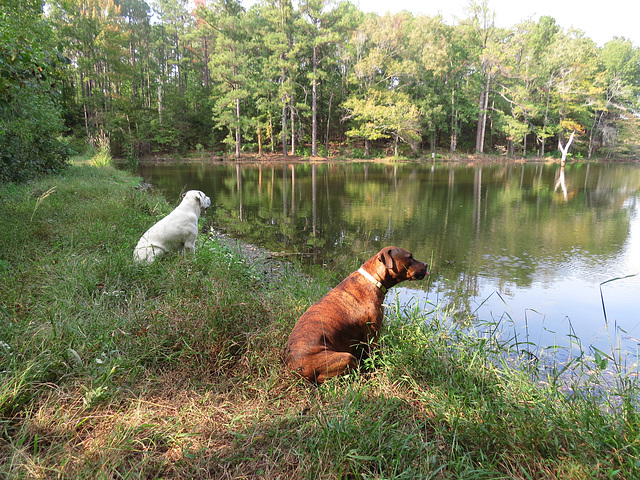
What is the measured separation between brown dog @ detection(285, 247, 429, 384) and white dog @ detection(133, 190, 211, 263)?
8.53 ft

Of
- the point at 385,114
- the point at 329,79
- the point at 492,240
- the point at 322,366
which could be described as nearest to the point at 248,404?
the point at 322,366

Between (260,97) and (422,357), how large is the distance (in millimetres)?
37822

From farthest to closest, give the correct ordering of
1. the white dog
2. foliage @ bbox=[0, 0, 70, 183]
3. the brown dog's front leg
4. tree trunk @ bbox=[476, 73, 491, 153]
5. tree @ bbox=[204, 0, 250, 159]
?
tree trunk @ bbox=[476, 73, 491, 153], tree @ bbox=[204, 0, 250, 159], the white dog, foliage @ bbox=[0, 0, 70, 183], the brown dog's front leg

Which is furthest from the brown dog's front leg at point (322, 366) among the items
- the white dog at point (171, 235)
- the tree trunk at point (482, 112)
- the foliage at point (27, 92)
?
the tree trunk at point (482, 112)

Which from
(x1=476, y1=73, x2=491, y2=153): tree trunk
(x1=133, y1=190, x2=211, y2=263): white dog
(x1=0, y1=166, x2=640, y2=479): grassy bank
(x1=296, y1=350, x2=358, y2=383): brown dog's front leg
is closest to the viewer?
(x1=0, y1=166, x2=640, y2=479): grassy bank

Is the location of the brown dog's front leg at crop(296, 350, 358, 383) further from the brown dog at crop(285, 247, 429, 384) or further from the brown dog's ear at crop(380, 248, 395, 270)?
the brown dog's ear at crop(380, 248, 395, 270)

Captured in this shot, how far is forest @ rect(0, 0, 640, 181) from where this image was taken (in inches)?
1283

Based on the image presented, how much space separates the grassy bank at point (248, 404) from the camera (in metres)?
1.64

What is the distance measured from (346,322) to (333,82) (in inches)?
1598

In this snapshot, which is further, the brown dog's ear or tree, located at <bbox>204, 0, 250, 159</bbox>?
tree, located at <bbox>204, 0, 250, 159</bbox>

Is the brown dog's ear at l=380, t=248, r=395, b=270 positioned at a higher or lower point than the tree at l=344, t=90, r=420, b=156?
lower

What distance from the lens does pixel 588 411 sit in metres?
1.82

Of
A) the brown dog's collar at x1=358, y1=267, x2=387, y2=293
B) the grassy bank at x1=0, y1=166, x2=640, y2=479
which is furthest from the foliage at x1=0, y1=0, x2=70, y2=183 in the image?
the brown dog's collar at x1=358, y1=267, x2=387, y2=293

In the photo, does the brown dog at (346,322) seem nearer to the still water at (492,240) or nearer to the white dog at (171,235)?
the still water at (492,240)
